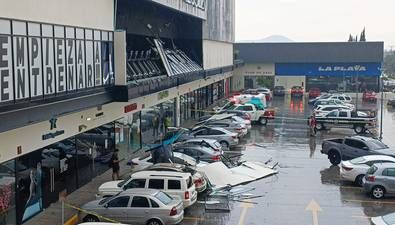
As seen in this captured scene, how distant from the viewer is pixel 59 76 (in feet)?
59.9

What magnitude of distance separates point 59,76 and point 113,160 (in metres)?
7.20

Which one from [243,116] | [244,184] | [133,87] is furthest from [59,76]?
[243,116]

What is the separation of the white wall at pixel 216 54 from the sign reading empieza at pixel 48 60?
25302mm

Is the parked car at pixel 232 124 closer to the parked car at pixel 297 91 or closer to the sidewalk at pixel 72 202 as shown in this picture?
the sidewalk at pixel 72 202

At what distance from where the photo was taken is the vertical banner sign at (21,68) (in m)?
15.5

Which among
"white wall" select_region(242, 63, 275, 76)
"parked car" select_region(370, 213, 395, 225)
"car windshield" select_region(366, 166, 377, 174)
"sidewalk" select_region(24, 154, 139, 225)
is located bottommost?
"sidewalk" select_region(24, 154, 139, 225)

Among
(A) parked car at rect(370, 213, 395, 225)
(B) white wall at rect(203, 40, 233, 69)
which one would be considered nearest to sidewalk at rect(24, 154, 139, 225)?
(A) parked car at rect(370, 213, 395, 225)

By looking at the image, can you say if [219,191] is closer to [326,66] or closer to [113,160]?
[113,160]

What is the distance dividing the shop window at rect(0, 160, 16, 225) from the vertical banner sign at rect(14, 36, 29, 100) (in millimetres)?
2645

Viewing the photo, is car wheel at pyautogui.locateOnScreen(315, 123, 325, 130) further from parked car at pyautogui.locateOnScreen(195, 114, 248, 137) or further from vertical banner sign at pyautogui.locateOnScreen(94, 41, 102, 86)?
vertical banner sign at pyautogui.locateOnScreen(94, 41, 102, 86)

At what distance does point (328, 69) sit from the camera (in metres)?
74.6

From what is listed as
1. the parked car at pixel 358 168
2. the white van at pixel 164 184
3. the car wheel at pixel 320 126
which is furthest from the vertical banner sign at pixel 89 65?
the car wheel at pixel 320 126

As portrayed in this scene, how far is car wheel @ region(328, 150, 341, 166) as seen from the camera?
29.5m

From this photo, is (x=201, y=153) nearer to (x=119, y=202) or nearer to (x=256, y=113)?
(x=119, y=202)
